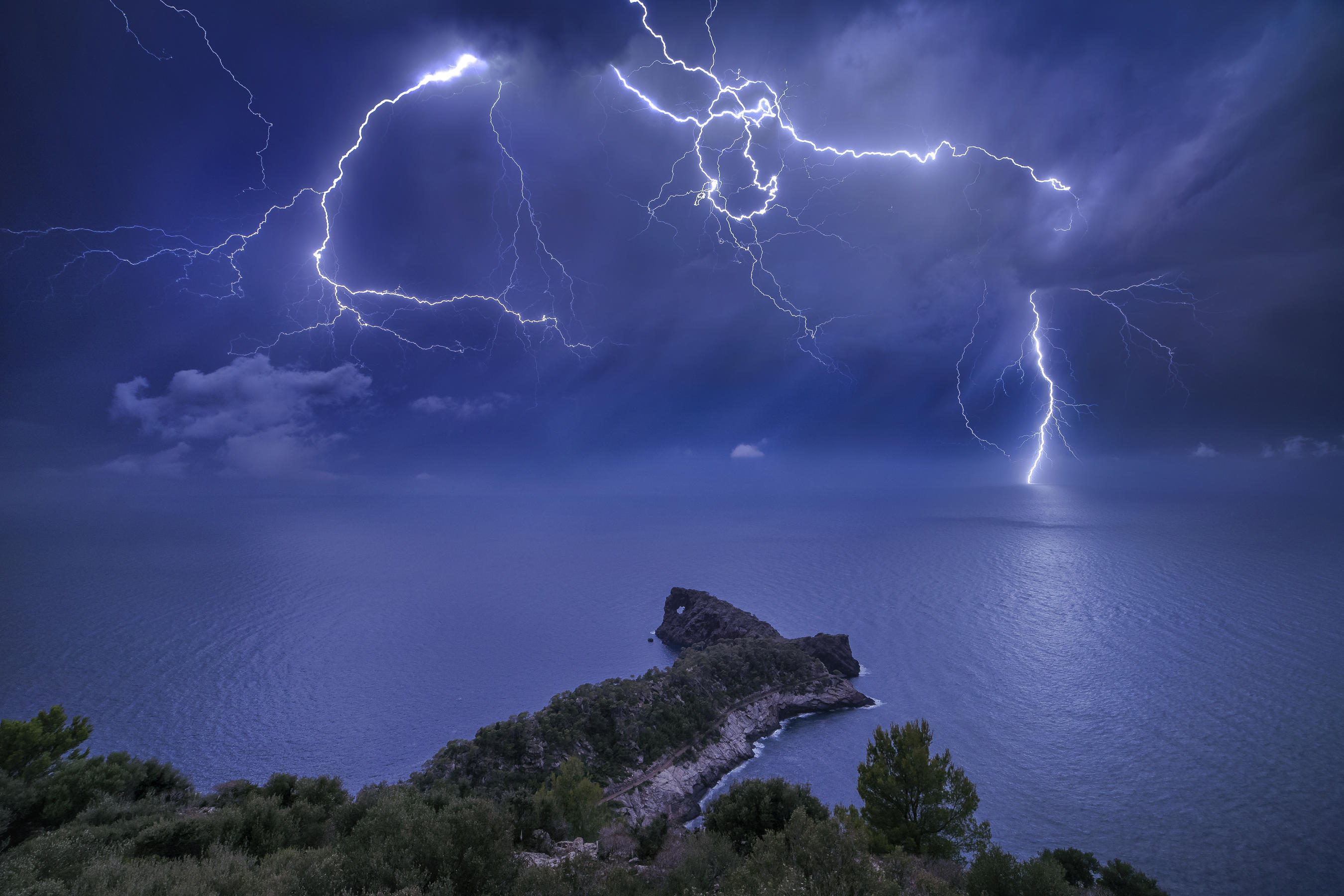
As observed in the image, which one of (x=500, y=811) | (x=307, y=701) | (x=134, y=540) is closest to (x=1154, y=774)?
(x=500, y=811)

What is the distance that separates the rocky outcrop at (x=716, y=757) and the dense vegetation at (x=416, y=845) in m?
8.25

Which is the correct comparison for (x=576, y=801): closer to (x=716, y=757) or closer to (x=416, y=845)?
(x=416, y=845)

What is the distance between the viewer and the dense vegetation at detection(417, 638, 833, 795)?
85.7 ft

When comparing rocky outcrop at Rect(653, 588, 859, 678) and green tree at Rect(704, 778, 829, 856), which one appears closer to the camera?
green tree at Rect(704, 778, 829, 856)

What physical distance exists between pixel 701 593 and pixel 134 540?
520 ft

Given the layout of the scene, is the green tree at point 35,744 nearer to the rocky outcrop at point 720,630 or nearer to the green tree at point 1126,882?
the green tree at point 1126,882

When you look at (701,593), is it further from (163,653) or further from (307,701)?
(163,653)

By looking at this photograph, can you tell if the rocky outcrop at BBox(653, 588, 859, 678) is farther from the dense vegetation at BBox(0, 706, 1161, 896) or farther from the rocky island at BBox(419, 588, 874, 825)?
the dense vegetation at BBox(0, 706, 1161, 896)

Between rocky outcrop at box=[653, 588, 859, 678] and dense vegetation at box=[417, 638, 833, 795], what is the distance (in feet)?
12.9

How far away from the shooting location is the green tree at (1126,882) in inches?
696

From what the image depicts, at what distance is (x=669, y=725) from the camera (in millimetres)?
32625

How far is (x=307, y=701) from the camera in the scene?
137ft

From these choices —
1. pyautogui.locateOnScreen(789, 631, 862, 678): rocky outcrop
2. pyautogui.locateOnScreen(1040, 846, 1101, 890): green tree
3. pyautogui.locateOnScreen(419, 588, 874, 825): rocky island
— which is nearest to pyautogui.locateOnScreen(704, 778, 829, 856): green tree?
pyautogui.locateOnScreen(1040, 846, 1101, 890): green tree

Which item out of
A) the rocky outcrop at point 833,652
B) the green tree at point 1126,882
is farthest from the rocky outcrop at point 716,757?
the green tree at point 1126,882
